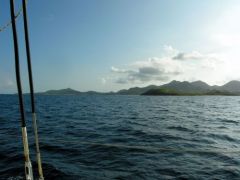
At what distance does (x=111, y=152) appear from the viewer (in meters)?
16.0

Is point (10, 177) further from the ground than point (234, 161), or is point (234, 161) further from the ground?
point (10, 177)

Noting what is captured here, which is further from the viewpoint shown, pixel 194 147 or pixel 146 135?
pixel 146 135

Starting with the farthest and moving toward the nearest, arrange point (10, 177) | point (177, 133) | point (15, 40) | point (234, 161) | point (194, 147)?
1. point (177, 133)
2. point (194, 147)
3. point (234, 161)
4. point (10, 177)
5. point (15, 40)

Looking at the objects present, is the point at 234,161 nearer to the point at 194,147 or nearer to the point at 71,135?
the point at 194,147

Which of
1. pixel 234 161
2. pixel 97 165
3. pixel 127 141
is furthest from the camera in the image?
pixel 127 141

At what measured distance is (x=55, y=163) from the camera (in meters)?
13.6

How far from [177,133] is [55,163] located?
14.1m

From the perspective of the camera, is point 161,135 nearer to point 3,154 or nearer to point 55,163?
point 55,163

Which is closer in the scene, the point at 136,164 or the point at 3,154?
the point at 136,164

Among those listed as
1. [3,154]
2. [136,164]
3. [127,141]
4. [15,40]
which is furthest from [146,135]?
[15,40]

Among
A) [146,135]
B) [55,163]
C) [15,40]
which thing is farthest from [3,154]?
[15,40]

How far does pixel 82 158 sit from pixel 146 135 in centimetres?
909

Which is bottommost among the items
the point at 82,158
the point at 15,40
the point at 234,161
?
the point at 234,161

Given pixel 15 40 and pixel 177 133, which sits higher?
pixel 15 40
